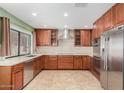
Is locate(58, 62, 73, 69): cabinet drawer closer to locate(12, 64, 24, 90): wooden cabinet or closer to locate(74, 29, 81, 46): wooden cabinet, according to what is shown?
locate(74, 29, 81, 46): wooden cabinet

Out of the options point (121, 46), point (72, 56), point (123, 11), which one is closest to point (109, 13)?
point (123, 11)

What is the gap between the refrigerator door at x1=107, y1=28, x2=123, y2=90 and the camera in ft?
10.6

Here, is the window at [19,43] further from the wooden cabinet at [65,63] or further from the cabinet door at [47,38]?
the wooden cabinet at [65,63]

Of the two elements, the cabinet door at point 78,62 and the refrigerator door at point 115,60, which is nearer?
the refrigerator door at point 115,60

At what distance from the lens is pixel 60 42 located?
376 inches

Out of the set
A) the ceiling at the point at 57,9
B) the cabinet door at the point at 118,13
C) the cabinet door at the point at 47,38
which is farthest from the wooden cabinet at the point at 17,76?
the cabinet door at the point at 47,38

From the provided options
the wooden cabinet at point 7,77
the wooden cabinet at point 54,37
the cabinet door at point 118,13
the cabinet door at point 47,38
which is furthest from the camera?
the wooden cabinet at point 54,37

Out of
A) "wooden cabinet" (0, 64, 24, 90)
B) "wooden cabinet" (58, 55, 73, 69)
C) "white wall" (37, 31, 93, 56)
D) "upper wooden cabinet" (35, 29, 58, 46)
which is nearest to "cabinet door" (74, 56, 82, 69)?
"wooden cabinet" (58, 55, 73, 69)

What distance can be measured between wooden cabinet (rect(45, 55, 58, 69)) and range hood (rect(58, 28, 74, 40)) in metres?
1.20

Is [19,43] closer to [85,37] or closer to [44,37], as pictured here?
[44,37]

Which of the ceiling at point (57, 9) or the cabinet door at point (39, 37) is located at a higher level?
the ceiling at point (57, 9)

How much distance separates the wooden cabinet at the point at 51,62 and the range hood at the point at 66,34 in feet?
3.93

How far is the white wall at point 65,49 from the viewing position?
942 cm

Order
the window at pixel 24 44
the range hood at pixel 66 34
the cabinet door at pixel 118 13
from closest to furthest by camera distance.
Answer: the cabinet door at pixel 118 13, the window at pixel 24 44, the range hood at pixel 66 34
